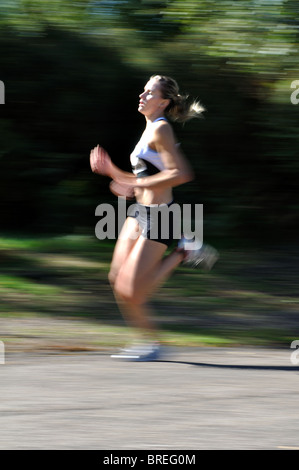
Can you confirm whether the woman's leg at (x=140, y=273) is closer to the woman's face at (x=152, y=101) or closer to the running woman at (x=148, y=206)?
the running woman at (x=148, y=206)

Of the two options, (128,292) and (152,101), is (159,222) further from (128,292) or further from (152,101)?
(152,101)

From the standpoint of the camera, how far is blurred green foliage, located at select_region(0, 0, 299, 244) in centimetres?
1058

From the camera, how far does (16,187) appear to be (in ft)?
37.3

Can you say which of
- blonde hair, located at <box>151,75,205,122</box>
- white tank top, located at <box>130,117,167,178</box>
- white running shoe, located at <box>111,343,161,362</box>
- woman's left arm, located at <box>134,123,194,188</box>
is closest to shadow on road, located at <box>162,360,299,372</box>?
white running shoe, located at <box>111,343,161,362</box>

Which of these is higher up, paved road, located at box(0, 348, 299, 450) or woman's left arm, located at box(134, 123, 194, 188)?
woman's left arm, located at box(134, 123, 194, 188)

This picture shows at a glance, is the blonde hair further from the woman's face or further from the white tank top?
the white tank top

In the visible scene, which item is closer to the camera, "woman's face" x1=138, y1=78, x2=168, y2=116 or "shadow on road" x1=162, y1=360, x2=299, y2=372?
"shadow on road" x1=162, y1=360, x2=299, y2=372

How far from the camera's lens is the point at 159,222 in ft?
19.6

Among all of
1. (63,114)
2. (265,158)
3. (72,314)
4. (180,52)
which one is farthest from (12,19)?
(72,314)

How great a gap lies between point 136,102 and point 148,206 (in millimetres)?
5559

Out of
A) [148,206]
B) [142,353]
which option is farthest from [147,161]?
[142,353]

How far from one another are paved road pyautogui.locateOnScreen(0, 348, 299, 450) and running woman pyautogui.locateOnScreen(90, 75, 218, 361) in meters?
0.38

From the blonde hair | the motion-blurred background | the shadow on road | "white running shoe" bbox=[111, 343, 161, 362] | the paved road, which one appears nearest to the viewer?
the paved road

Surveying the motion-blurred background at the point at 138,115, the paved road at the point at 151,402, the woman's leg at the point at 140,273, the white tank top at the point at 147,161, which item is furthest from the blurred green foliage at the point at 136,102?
the paved road at the point at 151,402
